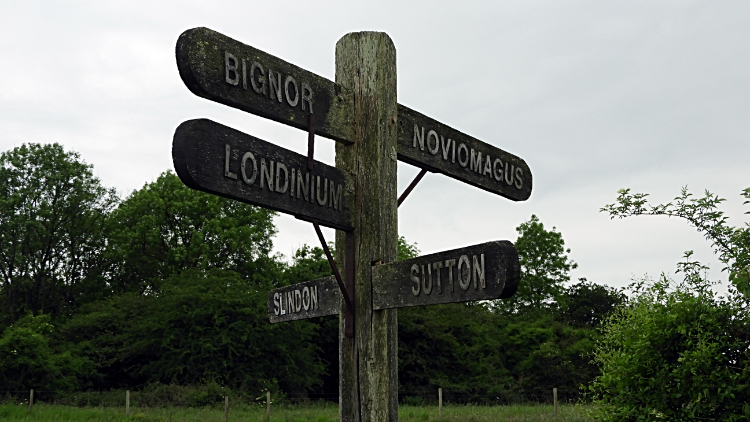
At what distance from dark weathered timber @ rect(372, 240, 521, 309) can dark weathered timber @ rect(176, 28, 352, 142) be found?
67 cm

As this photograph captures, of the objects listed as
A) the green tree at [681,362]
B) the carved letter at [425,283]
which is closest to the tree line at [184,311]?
the green tree at [681,362]

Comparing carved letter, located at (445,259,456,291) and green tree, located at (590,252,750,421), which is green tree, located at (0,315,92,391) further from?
carved letter, located at (445,259,456,291)

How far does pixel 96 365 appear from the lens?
24.8 metres

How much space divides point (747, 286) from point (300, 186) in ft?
12.3

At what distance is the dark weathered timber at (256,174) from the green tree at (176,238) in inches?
1157

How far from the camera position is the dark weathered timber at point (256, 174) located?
8.37ft

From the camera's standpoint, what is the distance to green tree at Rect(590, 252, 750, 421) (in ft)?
18.7

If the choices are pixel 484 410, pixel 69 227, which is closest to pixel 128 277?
pixel 69 227

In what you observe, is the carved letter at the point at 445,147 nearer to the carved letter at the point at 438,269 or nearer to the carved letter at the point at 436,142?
the carved letter at the point at 436,142

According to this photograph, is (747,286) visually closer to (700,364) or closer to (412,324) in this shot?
(700,364)

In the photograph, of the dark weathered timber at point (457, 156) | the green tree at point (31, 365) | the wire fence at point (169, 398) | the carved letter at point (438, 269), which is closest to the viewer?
the carved letter at point (438, 269)

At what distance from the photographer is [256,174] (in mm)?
2768

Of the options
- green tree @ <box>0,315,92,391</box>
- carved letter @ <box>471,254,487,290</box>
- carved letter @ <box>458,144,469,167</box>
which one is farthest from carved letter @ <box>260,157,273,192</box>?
green tree @ <box>0,315,92,391</box>

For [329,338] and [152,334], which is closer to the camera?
[152,334]
